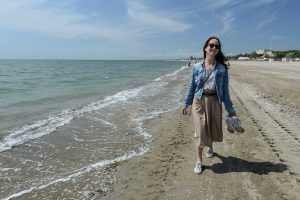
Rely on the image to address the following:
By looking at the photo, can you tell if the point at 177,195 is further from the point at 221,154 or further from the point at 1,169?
the point at 1,169

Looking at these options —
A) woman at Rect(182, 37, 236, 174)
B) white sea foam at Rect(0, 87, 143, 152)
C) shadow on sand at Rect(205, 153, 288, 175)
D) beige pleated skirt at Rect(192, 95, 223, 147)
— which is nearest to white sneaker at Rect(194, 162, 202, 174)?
woman at Rect(182, 37, 236, 174)

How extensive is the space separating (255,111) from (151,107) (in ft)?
13.3

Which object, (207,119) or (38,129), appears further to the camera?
(38,129)

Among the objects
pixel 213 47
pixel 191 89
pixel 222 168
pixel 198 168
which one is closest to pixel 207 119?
pixel 191 89

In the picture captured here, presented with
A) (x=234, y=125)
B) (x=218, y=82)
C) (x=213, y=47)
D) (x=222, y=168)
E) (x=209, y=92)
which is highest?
(x=213, y=47)

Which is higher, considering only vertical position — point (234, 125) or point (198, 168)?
point (234, 125)

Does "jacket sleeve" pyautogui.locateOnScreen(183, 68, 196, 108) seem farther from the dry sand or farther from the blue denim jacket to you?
the dry sand

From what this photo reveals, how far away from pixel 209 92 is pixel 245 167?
1.52m

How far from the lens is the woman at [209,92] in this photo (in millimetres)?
5438

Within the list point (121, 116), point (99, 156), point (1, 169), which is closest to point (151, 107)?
point (121, 116)

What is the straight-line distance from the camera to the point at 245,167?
19.4ft

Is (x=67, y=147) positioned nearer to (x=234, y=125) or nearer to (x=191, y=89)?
(x=191, y=89)

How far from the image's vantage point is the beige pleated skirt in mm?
5523

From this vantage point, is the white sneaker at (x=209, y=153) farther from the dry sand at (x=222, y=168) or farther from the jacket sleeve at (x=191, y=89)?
the jacket sleeve at (x=191, y=89)
